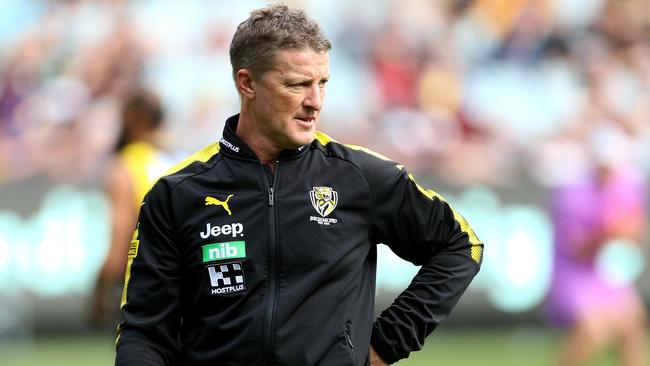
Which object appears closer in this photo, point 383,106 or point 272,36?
point 272,36

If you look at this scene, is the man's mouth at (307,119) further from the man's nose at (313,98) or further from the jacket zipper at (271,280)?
the jacket zipper at (271,280)

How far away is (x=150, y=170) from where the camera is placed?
27.9ft

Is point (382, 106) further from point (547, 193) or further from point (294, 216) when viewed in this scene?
point (294, 216)

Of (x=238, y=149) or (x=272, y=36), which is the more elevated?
(x=272, y=36)

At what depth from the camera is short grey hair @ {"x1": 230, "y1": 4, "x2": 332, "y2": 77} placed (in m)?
4.43

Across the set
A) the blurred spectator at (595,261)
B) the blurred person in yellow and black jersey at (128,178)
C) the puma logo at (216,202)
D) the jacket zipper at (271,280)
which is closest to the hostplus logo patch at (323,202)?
the jacket zipper at (271,280)

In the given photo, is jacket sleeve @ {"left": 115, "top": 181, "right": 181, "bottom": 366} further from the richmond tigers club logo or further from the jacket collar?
the richmond tigers club logo

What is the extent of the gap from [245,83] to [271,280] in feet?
2.29

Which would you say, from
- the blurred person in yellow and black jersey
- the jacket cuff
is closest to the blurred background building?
the blurred person in yellow and black jersey

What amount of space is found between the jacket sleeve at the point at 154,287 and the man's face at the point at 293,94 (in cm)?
43

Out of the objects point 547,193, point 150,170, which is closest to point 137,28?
point 547,193

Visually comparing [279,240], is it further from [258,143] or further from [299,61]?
[299,61]

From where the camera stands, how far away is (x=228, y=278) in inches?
173

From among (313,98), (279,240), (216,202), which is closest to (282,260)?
(279,240)
